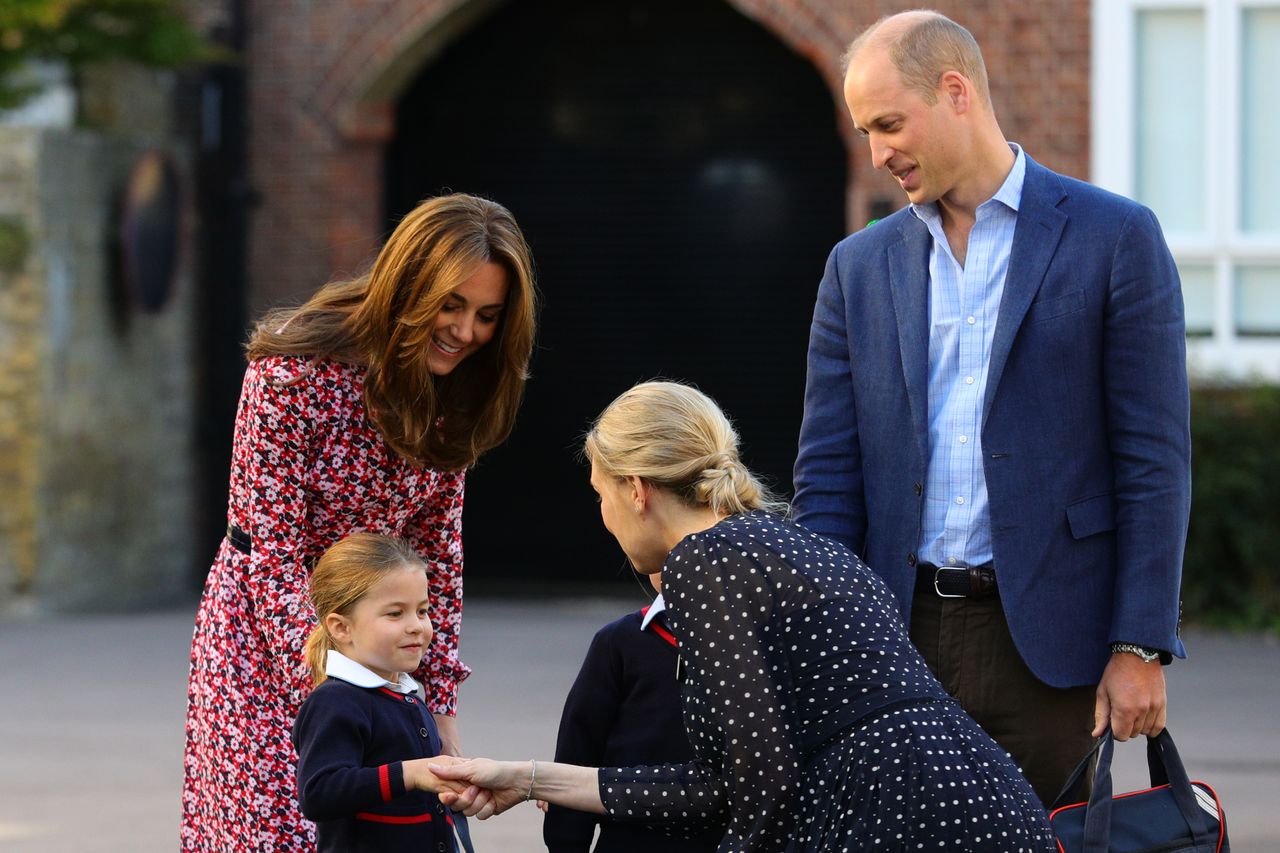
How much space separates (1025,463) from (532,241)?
8.95 meters

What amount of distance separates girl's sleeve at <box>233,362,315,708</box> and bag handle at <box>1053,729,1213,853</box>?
135 cm

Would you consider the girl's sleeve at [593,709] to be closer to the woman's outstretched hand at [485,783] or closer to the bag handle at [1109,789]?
the woman's outstretched hand at [485,783]

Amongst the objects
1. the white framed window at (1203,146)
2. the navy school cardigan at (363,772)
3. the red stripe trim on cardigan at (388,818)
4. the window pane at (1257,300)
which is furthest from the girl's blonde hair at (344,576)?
the window pane at (1257,300)

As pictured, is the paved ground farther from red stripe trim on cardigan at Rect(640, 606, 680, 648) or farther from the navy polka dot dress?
the navy polka dot dress

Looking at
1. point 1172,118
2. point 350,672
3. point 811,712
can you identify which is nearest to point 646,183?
point 1172,118

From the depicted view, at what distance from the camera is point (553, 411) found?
40.0 ft

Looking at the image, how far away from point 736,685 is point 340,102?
30.9 feet

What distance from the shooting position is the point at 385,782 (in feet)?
10.00

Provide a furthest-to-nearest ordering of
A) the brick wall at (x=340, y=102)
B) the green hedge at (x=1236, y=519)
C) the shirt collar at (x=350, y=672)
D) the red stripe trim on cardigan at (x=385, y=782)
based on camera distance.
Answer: the brick wall at (x=340, y=102)
the green hedge at (x=1236, y=519)
the shirt collar at (x=350, y=672)
the red stripe trim on cardigan at (x=385, y=782)

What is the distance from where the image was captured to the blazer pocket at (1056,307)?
11.0 ft

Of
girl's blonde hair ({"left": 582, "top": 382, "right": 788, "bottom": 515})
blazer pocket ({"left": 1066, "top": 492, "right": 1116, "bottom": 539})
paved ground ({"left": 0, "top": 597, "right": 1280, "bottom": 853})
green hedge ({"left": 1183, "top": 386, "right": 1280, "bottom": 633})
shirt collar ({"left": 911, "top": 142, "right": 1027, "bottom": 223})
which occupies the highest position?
shirt collar ({"left": 911, "top": 142, "right": 1027, "bottom": 223})

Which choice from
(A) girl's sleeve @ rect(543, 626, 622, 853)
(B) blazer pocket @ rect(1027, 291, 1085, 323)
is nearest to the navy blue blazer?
(B) blazer pocket @ rect(1027, 291, 1085, 323)

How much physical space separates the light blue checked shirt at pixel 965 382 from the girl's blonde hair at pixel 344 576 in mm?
980

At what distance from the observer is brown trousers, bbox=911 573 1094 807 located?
11.1 feet
